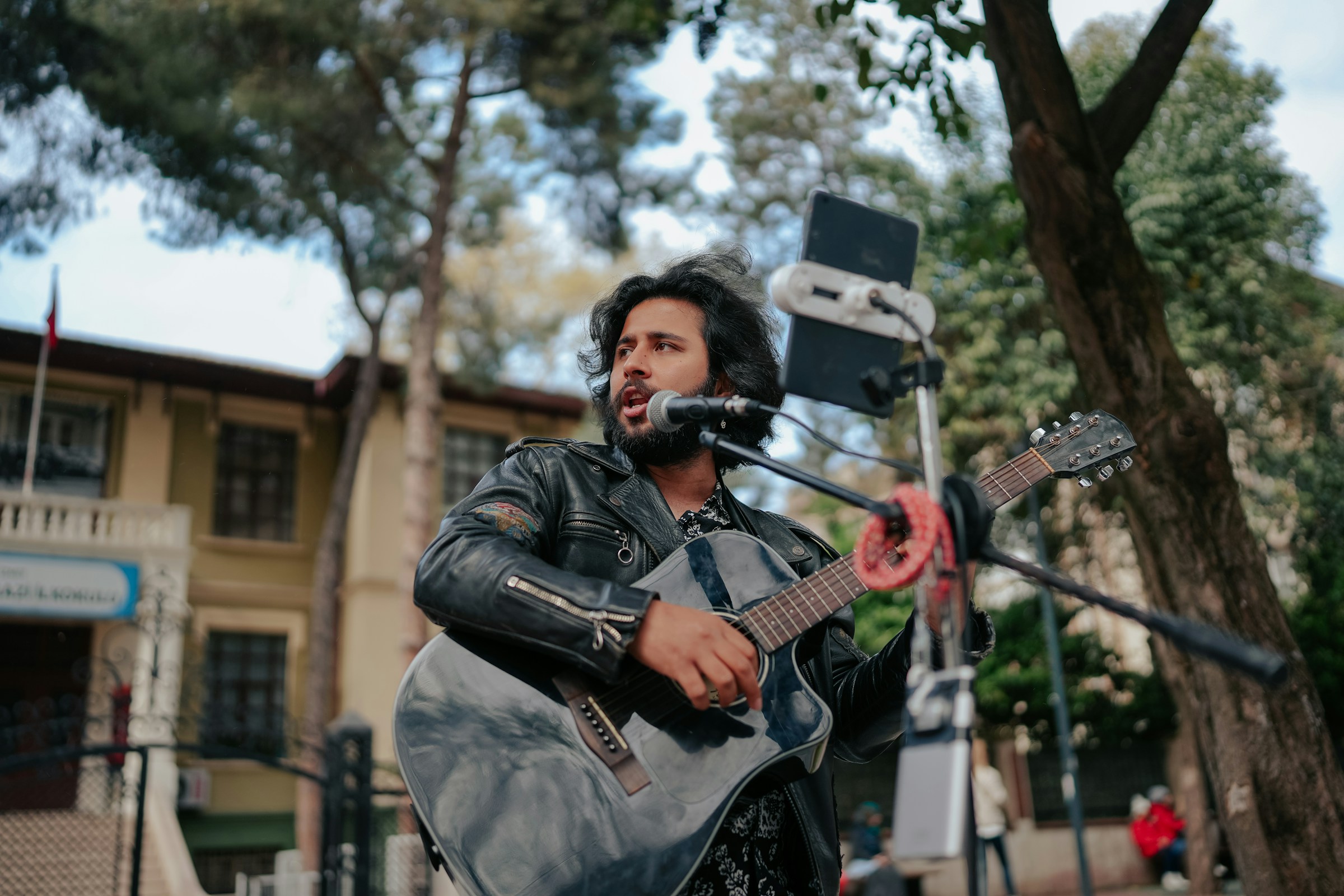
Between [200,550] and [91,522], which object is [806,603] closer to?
[91,522]

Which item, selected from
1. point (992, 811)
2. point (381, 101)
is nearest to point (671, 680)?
point (992, 811)

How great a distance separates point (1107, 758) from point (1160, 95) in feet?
48.5

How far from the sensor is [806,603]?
239 cm

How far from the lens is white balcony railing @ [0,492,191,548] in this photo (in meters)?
17.1

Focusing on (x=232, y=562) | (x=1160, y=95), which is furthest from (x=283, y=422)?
(x=1160, y=95)

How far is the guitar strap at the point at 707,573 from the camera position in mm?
2414

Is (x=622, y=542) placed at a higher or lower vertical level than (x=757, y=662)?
higher

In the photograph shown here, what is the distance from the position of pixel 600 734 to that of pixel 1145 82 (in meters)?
4.29

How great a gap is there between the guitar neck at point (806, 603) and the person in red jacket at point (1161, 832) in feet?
51.9

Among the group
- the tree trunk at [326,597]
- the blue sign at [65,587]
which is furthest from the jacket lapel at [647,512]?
the blue sign at [65,587]

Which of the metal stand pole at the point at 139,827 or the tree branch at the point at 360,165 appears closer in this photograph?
the metal stand pole at the point at 139,827

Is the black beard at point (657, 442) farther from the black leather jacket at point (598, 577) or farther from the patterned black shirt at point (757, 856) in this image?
the patterned black shirt at point (757, 856)

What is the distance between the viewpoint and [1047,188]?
15.5 feet

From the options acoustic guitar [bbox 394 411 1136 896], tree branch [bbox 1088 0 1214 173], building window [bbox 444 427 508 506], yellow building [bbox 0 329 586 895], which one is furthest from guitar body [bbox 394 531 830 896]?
building window [bbox 444 427 508 506]
